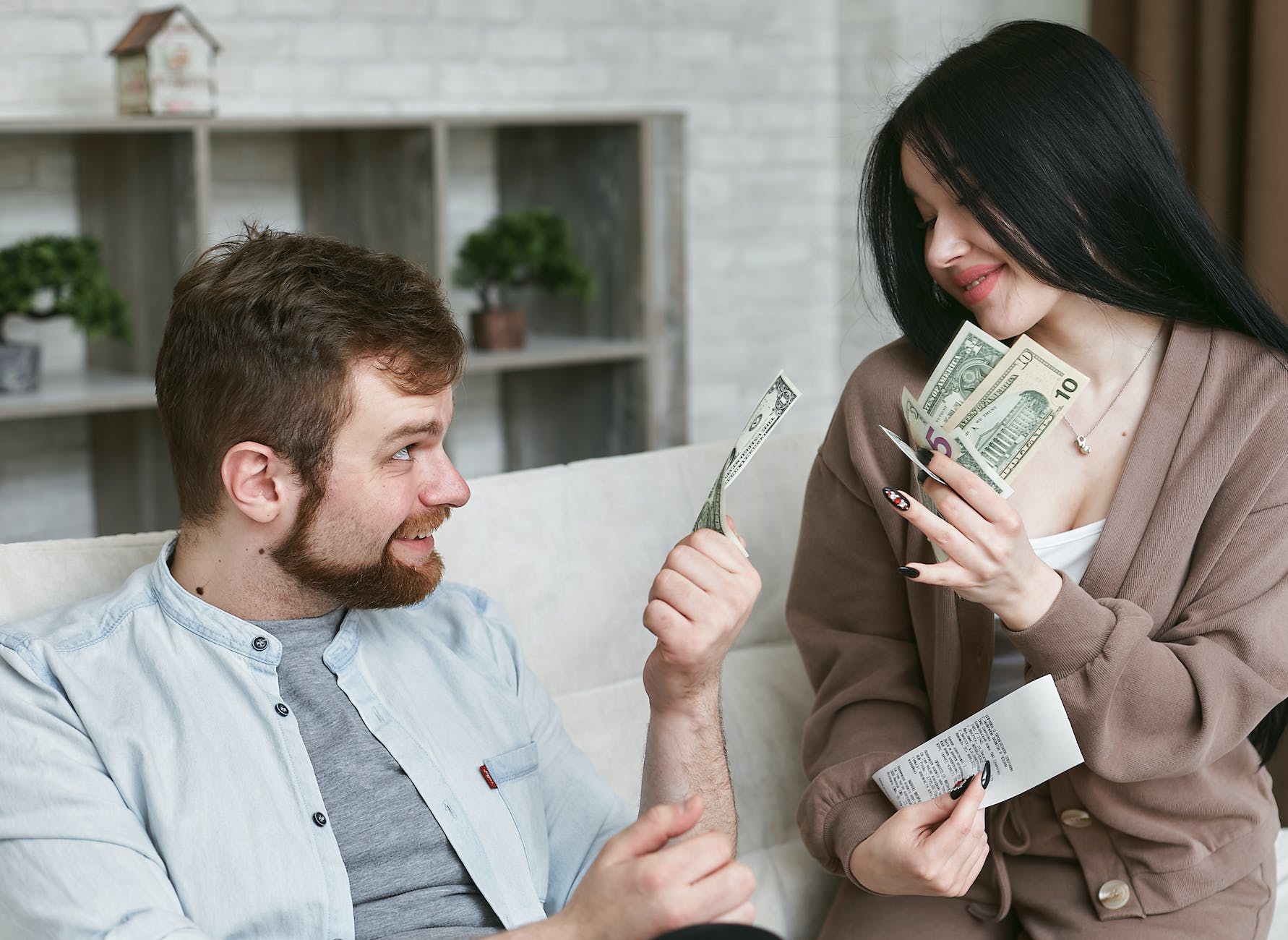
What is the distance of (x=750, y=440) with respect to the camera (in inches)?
49.6

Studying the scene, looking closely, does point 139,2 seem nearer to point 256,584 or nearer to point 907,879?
point 256,584

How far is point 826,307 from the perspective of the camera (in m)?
4.31

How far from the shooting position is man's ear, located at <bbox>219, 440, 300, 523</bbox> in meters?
1.32

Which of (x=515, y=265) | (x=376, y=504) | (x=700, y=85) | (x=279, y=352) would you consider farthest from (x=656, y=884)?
(x=700, y=85)

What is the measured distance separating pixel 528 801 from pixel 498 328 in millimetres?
1986

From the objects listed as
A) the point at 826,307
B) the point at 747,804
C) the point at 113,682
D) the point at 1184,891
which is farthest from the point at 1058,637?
the point at 826,307

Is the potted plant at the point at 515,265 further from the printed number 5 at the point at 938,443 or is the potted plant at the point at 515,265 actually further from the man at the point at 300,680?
the printed number 5 at the point at 938,443

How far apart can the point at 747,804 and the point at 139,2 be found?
7.69 feet

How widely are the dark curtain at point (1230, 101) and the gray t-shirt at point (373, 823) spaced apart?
6.12 ft

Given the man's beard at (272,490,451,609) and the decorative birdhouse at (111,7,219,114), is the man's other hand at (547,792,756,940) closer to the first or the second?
the man's beard at (272,490,451,609)

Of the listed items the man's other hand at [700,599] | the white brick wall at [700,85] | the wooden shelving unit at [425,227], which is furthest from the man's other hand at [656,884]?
the white brick wall at [700,85]

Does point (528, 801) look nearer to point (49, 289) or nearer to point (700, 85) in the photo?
point (49, 289)

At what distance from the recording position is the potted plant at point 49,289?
2746 millimetres

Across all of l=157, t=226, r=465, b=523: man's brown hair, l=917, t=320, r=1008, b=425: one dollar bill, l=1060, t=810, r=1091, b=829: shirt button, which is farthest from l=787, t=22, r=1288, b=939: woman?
l=157, t=226, r=465, b=523: man's brown hair
